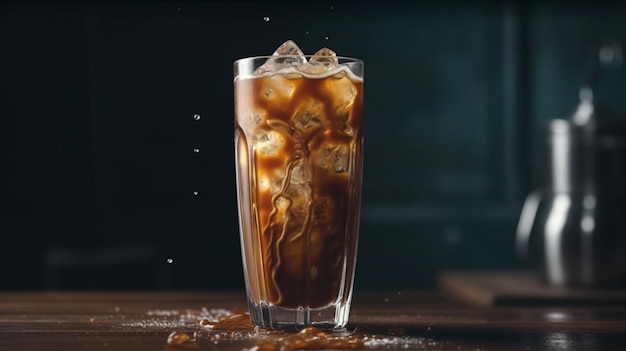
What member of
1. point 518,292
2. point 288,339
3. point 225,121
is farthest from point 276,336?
point 225,121

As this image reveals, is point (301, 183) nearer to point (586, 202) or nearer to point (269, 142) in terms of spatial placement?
point (269, 142)

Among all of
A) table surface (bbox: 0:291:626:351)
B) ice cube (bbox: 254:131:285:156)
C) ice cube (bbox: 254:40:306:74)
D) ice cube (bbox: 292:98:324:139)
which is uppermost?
ice cube (bbox: 254:40:306:74)

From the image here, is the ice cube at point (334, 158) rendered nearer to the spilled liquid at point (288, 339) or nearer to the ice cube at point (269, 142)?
the ice cube at point (269, 142)

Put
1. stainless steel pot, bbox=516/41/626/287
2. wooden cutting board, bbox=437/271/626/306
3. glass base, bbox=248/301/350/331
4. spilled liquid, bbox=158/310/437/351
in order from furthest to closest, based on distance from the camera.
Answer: stainless steel pot, bbox=516/41/626/287 < wooden cutting board, bbox=437/271/626/306 < glass base, bbox=248/301/350/331 < spilled liquid, bbox=158/310/437/351

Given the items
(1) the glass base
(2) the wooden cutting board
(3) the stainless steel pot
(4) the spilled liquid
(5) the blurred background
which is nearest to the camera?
(4) the spilled liquid

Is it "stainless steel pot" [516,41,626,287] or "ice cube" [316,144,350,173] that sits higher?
"ice cube" [316,144,350,173]

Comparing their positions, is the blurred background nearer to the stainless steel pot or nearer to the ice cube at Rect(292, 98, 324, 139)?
the stainless steel pot

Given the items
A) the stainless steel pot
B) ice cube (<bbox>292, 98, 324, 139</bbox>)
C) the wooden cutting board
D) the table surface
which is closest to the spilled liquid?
the table surface
